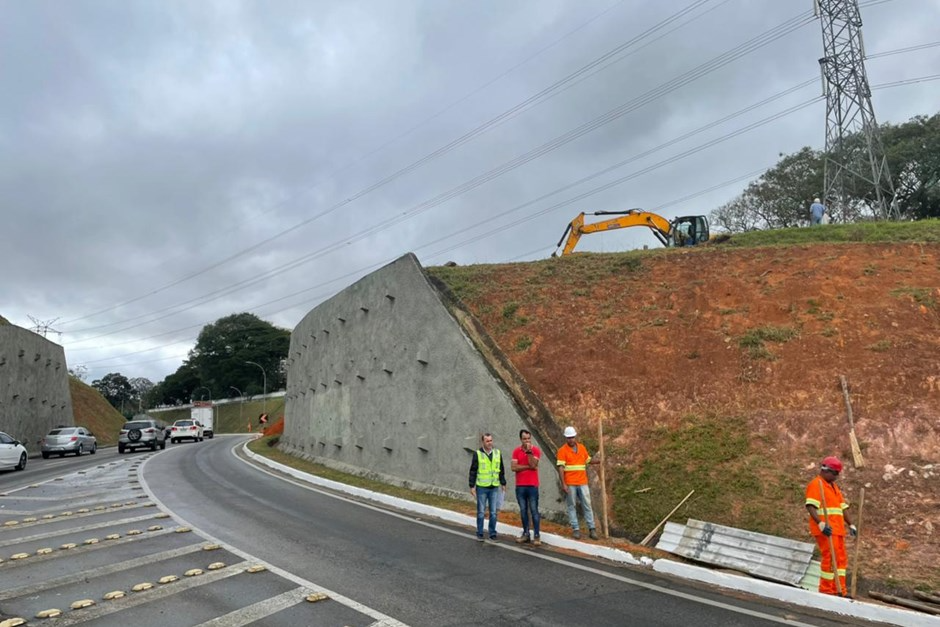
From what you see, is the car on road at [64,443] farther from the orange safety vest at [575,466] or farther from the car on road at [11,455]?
the orange safety vest at [575,466]

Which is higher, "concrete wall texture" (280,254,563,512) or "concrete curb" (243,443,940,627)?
"concrete wall texture" (280,254,563,512)

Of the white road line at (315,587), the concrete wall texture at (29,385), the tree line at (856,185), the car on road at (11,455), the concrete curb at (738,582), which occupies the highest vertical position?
the tree line at (856,185)

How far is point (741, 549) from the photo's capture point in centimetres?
787

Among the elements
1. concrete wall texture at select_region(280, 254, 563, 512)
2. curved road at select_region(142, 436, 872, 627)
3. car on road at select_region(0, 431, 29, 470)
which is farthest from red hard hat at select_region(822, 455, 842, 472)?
car on road at select_region(0, 431, 29, 470)

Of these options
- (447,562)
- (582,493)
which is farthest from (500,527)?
(447,562)

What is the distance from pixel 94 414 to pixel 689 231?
171 ft

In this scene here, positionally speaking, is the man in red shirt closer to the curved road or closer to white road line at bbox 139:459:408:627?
the curved road

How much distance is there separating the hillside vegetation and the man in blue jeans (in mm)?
2235

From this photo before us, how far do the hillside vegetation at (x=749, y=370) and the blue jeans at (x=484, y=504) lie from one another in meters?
2.22

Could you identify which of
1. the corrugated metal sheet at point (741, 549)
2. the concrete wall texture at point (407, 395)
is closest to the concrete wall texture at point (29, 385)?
the concrete wall texture at point (407, 395)

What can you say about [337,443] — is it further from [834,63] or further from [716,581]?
[834,63]

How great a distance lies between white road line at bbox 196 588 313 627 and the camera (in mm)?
5242

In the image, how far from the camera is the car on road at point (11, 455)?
66.2 ft

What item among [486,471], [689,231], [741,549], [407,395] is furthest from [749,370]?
[689,231]
